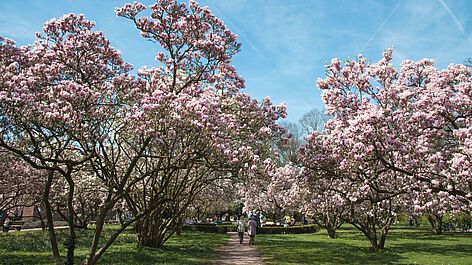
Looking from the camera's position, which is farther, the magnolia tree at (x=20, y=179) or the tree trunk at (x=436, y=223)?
the tree trunk at (x=436, y=223)

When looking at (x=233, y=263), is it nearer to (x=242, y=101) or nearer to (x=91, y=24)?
(x=242, y=101)

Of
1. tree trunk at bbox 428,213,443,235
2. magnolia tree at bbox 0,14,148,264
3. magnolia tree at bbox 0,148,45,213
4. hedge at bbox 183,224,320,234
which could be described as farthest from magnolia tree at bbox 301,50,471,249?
hedge at bbox 183,224,320,234

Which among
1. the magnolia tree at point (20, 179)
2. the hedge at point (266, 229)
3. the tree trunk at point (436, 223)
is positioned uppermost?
the magnolia tree at point (20, 179)

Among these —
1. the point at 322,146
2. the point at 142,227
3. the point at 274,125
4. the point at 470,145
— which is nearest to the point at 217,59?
the point at 274,125

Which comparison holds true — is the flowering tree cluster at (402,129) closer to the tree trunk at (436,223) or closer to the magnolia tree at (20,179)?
the magnolia tree at (20,179)

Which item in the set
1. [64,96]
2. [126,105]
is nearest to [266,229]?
[126,105]

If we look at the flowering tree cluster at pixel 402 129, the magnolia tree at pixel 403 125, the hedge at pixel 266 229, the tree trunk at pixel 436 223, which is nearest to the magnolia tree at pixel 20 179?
the flowering tree cluster at pixel 402 129

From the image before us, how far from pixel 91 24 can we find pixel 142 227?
9.50 meters

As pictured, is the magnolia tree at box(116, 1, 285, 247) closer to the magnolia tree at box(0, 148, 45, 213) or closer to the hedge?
the magnolia tree at box(0, 148, 45, 213)

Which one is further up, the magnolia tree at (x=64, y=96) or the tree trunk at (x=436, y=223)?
the magnolia tree at (x=64, y=96)

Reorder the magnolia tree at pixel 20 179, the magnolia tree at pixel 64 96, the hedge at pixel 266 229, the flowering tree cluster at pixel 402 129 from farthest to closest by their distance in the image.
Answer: the hedge at pixel 266 229
the magnolia tree at pixel 20 179
the flowering tree cluster at pixel 402 129
the magnolia tree at pixel 64 96

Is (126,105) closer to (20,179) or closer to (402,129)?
(402,129)

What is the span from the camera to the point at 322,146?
12.7m

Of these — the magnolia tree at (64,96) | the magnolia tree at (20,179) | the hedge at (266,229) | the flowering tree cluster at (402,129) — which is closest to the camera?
the magnolia tree at (64,96)
